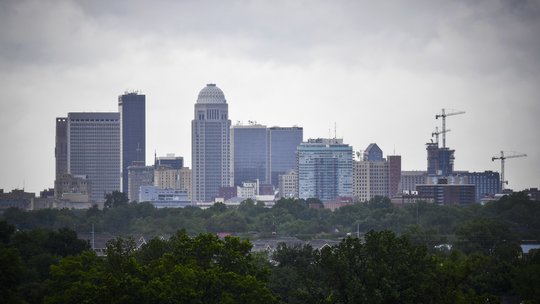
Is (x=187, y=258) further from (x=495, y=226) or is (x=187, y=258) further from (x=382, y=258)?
(x=495, y=226)

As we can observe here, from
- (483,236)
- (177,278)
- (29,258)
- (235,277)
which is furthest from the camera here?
(483,236)

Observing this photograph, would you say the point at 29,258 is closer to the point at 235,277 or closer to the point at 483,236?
the point at 235,277

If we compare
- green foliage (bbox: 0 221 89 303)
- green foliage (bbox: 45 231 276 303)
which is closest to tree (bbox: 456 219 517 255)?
green foliage (bbox: 0 221 89 303)

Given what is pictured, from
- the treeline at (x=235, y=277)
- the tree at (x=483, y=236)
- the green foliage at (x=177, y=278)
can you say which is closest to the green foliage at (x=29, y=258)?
the treeline at (x=235, y=277)

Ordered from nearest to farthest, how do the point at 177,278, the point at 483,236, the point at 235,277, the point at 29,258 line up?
the point at 177,278, the point at 235,277, the point at 29,258, the point at 483,236

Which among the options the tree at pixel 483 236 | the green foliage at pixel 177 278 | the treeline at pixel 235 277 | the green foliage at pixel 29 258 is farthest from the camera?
the tree at pixel 483 236

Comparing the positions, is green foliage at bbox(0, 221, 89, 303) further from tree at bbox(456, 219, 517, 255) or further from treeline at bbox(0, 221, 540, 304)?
tree at bbox(456, 219, 517, 255)

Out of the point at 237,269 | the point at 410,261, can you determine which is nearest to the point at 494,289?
the point at 410,261

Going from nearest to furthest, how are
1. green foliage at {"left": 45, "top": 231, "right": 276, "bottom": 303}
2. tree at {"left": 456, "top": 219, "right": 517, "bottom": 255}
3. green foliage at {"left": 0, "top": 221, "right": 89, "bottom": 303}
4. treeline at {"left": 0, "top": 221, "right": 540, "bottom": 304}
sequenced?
green foliage at {"left": 45, "top": 231, "right": 276, "bottom": 303} < treeline at {"left": 0, "top": 221, "right": 540, "bottom": 304} < green foliage at {"left": 0, "top": 221, "right": 89, "bottom": 303} < tree at {"left": 456, "top": 219, "right": 517, "bottom": 255}

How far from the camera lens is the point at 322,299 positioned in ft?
292

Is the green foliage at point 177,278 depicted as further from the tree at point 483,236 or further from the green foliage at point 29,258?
the tree at point 483,236

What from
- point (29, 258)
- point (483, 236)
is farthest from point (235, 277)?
point (483, 236)

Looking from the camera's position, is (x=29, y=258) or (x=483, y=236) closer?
(x=29, y=258)

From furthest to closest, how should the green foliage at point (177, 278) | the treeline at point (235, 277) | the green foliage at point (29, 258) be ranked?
the green foliage at point (29, 258) < the treeline at point (235, 277) < the green foliage at point (177, 278)
